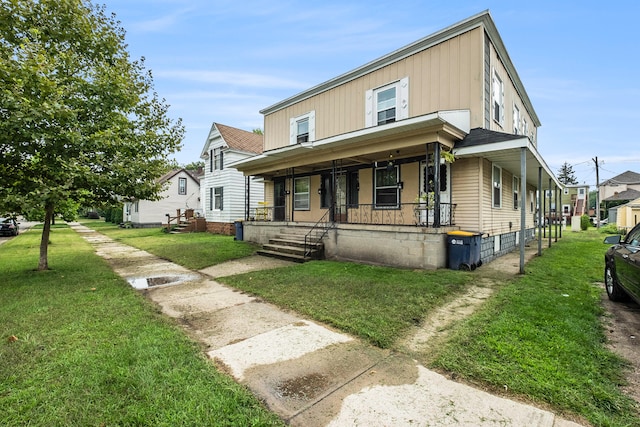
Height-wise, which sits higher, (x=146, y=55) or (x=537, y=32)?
(x=537, y=32)

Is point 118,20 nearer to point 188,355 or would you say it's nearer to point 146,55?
point 146,55

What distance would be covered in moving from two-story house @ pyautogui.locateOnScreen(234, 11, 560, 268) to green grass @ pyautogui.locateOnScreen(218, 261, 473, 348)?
1.54 metres

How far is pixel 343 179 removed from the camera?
12.3 meters

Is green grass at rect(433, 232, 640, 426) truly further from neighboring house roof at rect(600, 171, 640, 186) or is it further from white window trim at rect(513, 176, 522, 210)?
neighboring house roof at rect(600, 171, 640, 186)

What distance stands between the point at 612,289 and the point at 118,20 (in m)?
13.1

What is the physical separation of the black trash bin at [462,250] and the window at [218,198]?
15443mm

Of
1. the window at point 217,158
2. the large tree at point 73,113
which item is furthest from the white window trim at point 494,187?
the window at point 217,158

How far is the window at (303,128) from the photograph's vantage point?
1377cm

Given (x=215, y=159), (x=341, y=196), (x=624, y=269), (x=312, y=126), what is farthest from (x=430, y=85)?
(x=215, y=159)

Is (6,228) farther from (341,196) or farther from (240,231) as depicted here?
(341,196)

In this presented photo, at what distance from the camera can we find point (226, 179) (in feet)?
63.1

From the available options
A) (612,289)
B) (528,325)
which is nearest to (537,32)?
(612,289)

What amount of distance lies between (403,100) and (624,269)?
794cm

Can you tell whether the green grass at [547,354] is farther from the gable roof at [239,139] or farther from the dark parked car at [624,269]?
the gable roof at [239,139]
